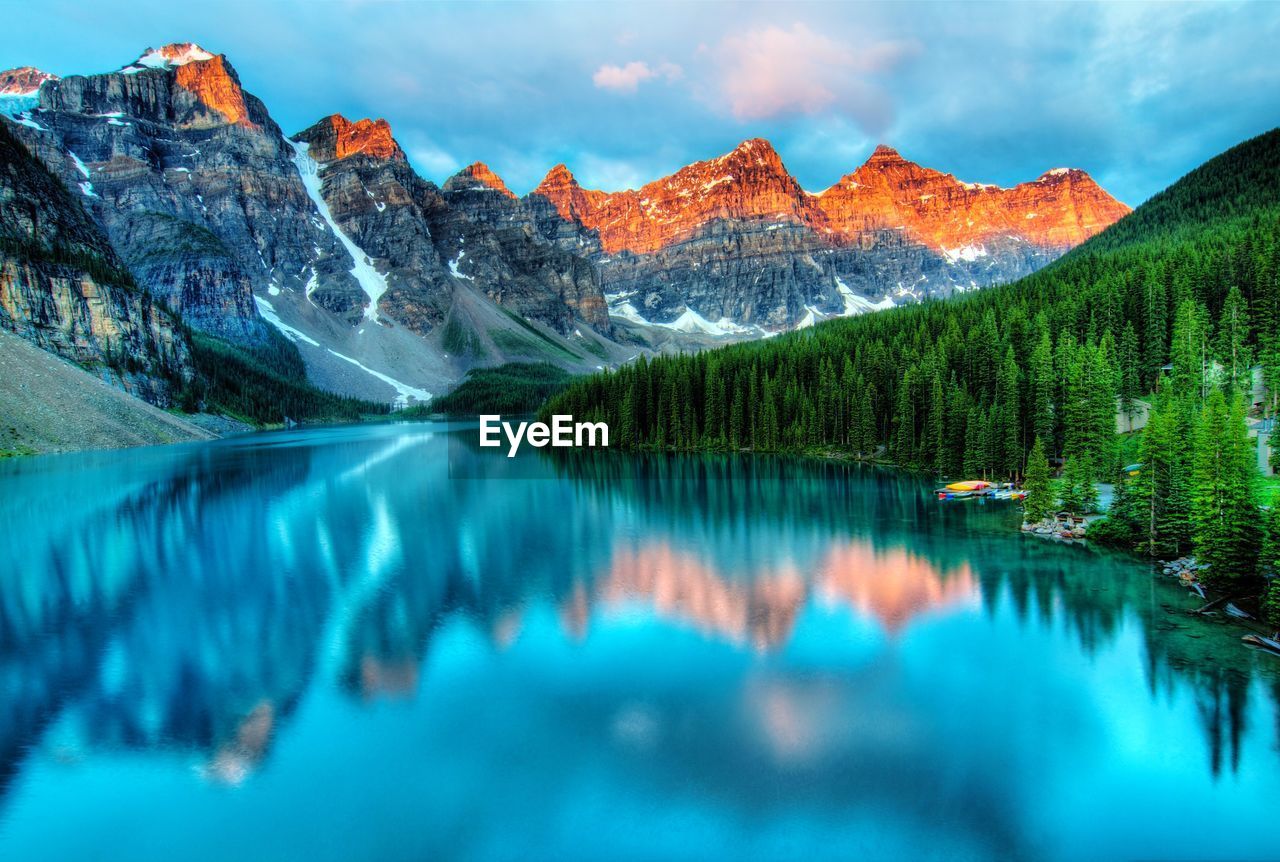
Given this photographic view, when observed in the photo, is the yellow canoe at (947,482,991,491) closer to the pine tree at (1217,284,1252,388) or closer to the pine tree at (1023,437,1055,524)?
the pine tree at (1023,437,1055,524)

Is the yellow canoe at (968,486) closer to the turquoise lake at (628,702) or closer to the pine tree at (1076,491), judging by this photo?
the pine tree at (1076,491)

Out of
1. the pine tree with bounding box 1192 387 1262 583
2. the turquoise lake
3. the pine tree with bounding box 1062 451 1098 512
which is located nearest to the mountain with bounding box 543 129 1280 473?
the pine tree with bounding box 1062 451 1098 512

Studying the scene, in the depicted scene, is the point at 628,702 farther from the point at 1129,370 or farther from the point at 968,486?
the point at 1129,370

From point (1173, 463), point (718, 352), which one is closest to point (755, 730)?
point (1173, 463)

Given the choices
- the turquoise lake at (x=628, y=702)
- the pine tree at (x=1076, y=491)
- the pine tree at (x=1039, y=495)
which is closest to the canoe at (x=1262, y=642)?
the turquoise lake at (x=628, y=702)

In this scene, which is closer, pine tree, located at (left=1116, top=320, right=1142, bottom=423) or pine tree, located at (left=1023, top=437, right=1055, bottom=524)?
pine tree, located at (left=1023, top=437, right=1055, bottom=524)
